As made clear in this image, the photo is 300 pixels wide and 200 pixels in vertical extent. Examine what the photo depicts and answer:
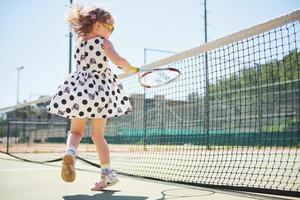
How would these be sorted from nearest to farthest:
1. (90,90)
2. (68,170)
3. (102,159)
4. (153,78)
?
(68,170), (90,90), (102,159), (153,78)

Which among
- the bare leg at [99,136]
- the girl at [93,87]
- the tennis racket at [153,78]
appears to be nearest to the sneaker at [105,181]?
the girl at [93,87]

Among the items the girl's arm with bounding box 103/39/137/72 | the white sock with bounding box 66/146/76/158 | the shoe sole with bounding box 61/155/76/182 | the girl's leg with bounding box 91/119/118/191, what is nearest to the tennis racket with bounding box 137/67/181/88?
the girl's arm with bounding box 103/39/137/72

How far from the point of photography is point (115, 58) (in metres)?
2.97

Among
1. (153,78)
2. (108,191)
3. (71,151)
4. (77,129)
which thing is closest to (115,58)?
(77,129)

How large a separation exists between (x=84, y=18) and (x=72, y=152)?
1.11 m

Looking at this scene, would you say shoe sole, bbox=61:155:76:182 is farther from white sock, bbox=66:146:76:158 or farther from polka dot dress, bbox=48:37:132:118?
polka dot dress, bbox=48:37:132:118

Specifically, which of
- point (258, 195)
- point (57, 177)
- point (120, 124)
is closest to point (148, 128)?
point (120, 124)

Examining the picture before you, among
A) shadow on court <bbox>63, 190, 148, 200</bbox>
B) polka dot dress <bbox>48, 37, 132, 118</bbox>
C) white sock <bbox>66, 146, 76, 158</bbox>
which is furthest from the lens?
polka dot dress <bbox>48, 37, 132, 118</bbox>

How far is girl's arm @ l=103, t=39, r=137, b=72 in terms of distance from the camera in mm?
2965

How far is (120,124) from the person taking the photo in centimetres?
609

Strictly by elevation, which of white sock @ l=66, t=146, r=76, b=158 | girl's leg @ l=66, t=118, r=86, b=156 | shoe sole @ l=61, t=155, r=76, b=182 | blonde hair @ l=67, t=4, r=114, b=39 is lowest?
shoe sole @ l=61, t=155, r=76, b=182

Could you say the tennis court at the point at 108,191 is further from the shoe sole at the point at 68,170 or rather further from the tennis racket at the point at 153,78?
the tennis racket at the point at 153,78

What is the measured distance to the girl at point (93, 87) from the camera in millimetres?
2900

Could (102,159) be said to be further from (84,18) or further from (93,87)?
(84,18)
